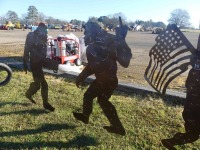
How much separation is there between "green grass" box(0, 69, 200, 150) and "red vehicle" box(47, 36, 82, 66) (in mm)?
3572

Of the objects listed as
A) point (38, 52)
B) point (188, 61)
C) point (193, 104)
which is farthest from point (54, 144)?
point (188, 61)

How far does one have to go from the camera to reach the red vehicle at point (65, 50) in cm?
1106

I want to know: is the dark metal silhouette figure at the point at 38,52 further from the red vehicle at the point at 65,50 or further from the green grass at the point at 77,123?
the red vehicle at the point at 65,50

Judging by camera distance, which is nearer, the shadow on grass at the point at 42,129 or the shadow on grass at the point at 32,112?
the shadow on grass at the point at 42,129

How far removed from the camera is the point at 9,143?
4793 millimetres

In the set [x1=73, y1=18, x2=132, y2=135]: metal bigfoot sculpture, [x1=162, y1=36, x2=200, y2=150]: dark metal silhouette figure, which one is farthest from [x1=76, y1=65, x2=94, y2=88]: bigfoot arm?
[x1=162, y1=36, x2=200, y2=150]: dark metal silhouette figure

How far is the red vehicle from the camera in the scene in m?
11.1

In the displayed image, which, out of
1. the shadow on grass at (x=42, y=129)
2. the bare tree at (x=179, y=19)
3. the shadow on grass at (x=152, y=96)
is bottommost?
the shadow on grass at (x=42, y=129)

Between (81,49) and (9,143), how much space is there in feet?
28.0

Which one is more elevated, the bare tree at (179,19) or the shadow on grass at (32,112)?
the bare tree at (179,19)

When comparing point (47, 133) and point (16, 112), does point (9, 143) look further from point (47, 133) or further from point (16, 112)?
point (16, 112)

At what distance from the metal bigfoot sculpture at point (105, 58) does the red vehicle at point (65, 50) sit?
6413mm

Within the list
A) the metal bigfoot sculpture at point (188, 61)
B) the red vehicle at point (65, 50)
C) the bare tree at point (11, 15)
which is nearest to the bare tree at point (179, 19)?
the metal bigfoot sculpture at point (188, 61)

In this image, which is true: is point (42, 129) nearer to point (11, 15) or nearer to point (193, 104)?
point (193, 104)
